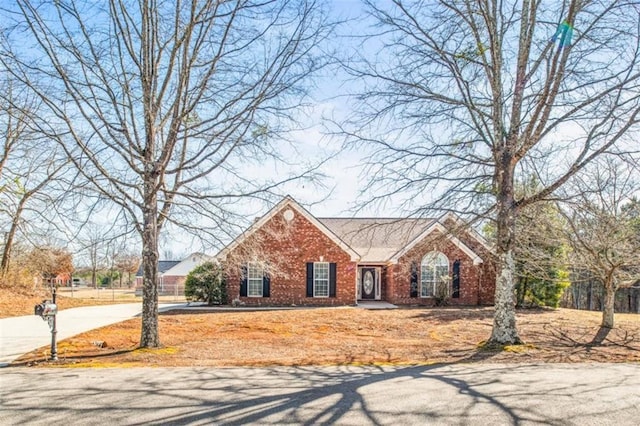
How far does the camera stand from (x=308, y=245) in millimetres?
21750

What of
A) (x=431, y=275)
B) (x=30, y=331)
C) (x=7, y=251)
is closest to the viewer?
(x=30, y=331)

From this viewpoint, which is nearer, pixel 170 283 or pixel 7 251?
pixel 7 251

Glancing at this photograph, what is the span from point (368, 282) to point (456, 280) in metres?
5.69

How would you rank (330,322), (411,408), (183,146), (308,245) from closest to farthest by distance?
(411,408) < (183,146) < (330,322) < (308,245)

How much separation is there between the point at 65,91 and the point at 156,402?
20.1ft

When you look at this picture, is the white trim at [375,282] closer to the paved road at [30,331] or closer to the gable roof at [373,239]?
the gable roof at [373,239]

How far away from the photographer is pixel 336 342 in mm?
10336

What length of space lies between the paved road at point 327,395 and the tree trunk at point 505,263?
2.20 m

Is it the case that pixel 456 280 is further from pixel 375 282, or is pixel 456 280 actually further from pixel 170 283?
pixel 170 283

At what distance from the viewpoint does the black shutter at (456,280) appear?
21953 millimetres

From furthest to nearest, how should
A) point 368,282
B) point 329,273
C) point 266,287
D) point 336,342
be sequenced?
point 368,282 → point 329,273 → point 266,287 → point 336,342

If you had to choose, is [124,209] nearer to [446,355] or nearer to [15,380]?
[15,380]

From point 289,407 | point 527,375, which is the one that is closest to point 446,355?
point 527,375

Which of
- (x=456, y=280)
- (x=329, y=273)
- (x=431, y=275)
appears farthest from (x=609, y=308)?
(x=329, y=273)
